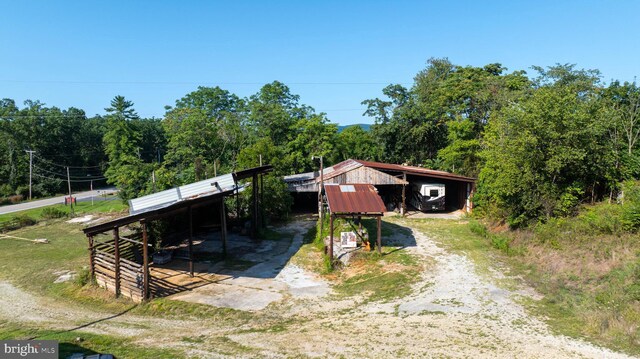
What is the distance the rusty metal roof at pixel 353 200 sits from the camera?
16081mm

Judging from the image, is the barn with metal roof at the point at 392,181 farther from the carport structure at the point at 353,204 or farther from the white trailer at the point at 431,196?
the carport structure at the point at 353,204

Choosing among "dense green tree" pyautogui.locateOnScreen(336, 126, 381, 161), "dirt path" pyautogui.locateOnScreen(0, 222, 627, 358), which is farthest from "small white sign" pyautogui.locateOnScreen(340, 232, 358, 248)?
"dense green tree" pyautogui.locateOnScreen(336, 126, 381, 161)

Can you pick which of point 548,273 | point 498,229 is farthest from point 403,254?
point 498,229

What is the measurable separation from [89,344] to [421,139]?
3505cm

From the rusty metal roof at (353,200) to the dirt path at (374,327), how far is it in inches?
150

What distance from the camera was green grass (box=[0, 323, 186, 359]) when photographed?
8633 millimetres

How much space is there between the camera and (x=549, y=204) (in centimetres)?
1759

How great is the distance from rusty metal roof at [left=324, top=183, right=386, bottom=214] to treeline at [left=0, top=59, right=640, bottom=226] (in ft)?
23.1

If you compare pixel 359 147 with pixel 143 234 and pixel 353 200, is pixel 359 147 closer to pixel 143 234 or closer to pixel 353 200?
pixel 353 200

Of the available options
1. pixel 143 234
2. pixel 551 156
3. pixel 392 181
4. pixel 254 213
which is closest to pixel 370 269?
pixel 254 213

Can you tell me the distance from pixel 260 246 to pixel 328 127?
890 inches

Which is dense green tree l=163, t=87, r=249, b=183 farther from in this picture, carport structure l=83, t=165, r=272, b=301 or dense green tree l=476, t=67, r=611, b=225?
dense green tree l=476, t=67, r=611, b=225

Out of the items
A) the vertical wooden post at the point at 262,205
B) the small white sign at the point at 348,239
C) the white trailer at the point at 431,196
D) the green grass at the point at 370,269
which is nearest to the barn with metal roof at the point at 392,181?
the white trailer at the point at 431,196

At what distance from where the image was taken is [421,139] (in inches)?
1534
